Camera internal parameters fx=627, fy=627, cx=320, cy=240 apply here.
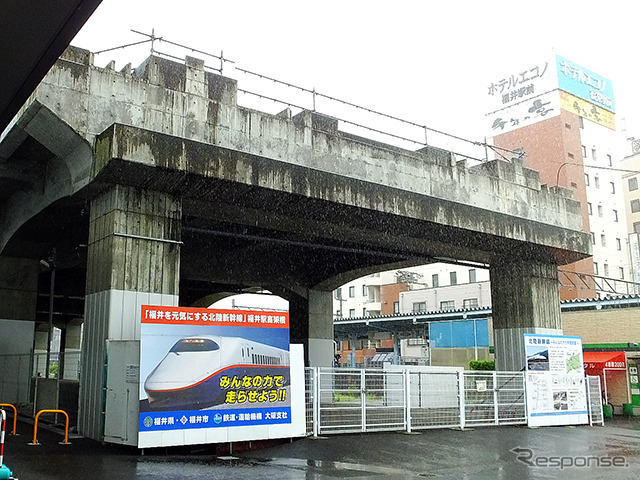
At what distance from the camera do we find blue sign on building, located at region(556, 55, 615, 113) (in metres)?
65.8

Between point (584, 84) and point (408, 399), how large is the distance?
204 ft

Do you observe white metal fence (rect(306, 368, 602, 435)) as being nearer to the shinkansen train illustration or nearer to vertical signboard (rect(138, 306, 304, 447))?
vertical signboard (rect(138, 306, 304, 447))

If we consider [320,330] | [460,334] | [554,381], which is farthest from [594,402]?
[460,334]

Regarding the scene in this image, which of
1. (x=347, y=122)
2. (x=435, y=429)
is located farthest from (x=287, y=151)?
(x=435, y=429)

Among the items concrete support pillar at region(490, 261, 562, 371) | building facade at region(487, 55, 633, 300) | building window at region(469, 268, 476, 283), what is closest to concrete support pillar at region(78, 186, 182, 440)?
concrete support pillar at region(490, 261, 562, 371)

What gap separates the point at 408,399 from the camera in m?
16.0

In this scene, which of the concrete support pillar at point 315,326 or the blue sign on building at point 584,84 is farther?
the blue sign on building at point 584,84

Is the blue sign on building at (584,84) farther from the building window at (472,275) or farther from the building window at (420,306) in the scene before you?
the building window at (420,306)

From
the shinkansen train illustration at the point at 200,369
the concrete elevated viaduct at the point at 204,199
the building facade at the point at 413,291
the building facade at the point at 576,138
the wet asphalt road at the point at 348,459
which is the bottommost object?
the wet asphalt road at the point at 348,459

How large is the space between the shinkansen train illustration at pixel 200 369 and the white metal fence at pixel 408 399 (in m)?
2.19

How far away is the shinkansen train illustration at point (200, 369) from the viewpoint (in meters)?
11.7

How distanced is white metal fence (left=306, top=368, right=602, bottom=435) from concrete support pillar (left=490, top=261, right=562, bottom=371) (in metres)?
4.04

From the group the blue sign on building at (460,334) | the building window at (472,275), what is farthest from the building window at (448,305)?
the blue sign on building at (460,334)

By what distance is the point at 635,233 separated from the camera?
6775 centimetres
